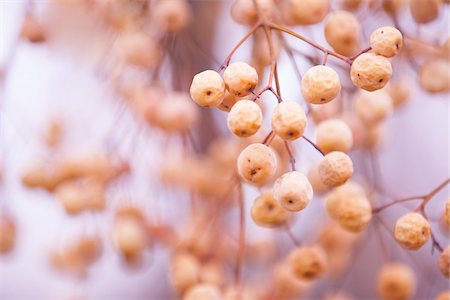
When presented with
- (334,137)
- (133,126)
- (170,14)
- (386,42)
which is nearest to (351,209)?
(334,137)

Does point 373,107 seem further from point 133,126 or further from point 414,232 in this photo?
point 133,126

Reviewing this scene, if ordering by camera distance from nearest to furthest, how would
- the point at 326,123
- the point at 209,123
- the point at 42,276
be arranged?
the point at 326,123 → the point at 209,123 → the point at 42,276

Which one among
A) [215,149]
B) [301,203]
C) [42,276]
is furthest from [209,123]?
[42,276]

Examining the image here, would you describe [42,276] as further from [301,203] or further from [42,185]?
[301,203]

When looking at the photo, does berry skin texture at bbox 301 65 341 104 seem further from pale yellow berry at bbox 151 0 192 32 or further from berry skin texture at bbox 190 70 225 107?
pale yellow berry at bbox 151 0 192 32

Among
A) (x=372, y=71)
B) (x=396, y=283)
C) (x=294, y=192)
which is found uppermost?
(x=372, y=71)
